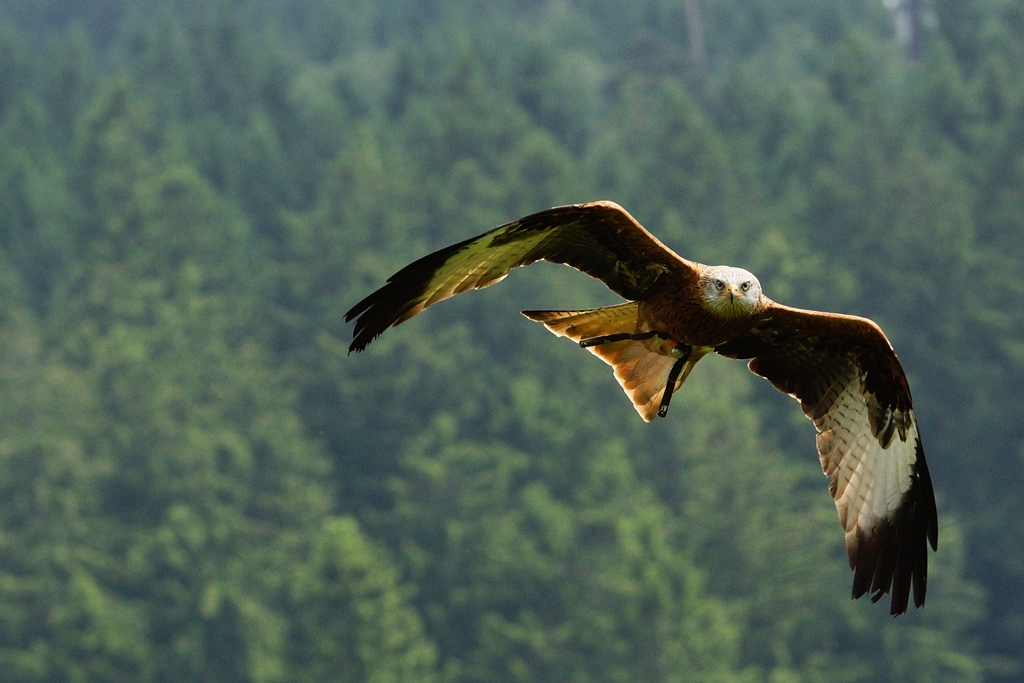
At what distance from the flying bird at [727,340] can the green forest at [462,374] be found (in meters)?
36.5

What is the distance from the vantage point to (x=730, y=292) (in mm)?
10336

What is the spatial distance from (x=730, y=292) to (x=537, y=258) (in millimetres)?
1143

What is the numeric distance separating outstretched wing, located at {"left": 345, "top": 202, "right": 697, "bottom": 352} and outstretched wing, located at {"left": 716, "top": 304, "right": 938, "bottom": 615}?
114 centimetres

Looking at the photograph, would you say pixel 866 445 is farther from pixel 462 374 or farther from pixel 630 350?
pixel 462 374

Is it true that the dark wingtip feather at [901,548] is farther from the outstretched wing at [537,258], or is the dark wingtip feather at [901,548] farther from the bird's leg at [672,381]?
the outstretched wing at [537,258]

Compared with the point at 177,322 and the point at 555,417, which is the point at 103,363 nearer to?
the point at 177,322

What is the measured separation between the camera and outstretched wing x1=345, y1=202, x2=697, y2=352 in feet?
34.0

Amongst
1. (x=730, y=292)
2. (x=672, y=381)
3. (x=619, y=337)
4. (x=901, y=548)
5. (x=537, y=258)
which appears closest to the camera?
(x=730, y=292)

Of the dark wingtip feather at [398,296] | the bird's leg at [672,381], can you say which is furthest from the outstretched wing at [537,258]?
the bird's leg at [672,381]

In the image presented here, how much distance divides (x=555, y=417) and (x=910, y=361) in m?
15.0

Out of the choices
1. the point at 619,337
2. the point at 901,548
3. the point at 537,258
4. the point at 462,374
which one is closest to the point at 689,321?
the point at 619,337

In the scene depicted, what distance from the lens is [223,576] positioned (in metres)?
57.9

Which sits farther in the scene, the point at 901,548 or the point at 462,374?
the point at 462,374

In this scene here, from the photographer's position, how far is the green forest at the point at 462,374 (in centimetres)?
5506
